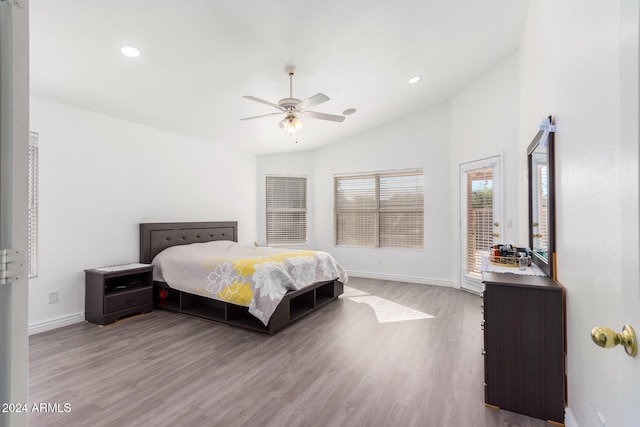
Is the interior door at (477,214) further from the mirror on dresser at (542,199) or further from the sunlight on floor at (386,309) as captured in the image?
the mirror on dresser at (542,199)

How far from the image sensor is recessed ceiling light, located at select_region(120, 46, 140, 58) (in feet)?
8.43

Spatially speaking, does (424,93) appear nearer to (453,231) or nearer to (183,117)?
(453,231)

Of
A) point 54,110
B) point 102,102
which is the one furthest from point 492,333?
point 54,110

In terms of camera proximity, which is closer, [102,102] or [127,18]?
[127,18]

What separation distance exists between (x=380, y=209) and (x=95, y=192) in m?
4.50

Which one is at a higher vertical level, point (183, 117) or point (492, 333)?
point (183, 117)

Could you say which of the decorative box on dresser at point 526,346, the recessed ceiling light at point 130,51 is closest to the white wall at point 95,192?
the recessed ceiling light at point 130,51

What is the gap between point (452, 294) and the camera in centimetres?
459

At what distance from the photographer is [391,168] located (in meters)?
5.61

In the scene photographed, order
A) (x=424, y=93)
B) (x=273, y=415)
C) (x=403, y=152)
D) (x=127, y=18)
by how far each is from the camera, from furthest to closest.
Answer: (x=403, y=152) → (x=424, y=93) → (x=127, y=18) → (x=273, y=415)

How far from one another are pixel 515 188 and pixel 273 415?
3.86 metres

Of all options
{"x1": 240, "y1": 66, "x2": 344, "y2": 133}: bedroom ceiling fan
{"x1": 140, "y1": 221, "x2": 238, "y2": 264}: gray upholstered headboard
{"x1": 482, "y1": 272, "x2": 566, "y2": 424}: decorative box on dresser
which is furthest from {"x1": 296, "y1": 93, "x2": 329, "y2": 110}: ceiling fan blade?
{"x1": 140, "y1": 221, "x2": 238, "y2": 264}: gray upholstered headboard

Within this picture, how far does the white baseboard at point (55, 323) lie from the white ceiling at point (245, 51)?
2439mm

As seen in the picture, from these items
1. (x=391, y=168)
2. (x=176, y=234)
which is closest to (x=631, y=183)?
(x=176, y=234)
